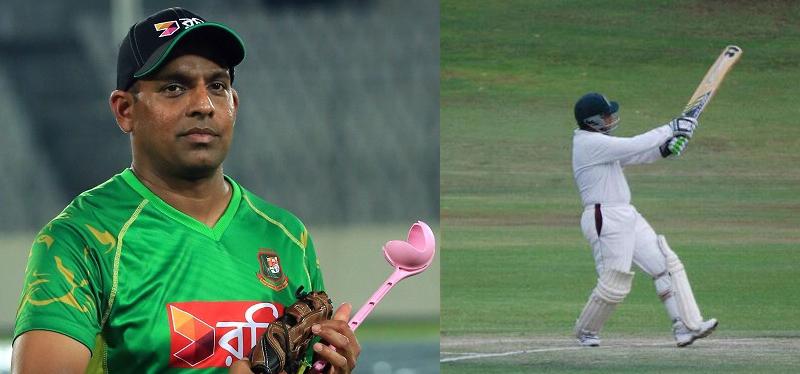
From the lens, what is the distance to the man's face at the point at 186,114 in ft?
4.91

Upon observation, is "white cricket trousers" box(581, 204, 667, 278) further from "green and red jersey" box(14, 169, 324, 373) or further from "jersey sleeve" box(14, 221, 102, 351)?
"jersey sleeve" box(14, 221, 102, 351)

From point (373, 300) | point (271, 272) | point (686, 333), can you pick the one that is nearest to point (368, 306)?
point (373, 300)

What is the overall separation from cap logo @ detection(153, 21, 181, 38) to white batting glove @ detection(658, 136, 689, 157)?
2.92m

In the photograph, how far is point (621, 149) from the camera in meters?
4.12

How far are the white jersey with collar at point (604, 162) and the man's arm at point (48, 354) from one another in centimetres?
293

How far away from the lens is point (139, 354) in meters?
1.47

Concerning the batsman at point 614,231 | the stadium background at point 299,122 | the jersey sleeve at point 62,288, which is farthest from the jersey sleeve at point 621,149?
the jersey sleeve at point 62,288

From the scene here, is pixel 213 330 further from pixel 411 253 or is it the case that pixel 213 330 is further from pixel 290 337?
pixel 411 253

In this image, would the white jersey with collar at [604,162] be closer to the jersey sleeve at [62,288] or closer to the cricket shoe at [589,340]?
the cricket shoe at [589,340]

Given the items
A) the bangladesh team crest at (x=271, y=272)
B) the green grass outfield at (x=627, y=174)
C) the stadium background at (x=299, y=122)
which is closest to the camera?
the bangladesh team crest at (x=271, y=272)

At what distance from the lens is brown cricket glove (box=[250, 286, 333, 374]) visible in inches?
55.8

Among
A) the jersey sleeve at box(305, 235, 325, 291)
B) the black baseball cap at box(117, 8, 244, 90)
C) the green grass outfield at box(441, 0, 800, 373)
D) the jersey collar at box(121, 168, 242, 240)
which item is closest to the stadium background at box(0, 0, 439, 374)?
the green grass outfield at box(441, 0, 800, 373)

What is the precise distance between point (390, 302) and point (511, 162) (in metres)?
2.23

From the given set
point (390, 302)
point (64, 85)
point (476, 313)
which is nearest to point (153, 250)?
point (476, 313)
